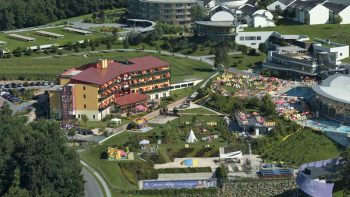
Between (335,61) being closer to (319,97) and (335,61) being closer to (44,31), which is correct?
(319,97)

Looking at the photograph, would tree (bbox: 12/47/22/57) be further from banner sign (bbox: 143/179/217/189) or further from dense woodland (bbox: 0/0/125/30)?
banner sign (bbox: 143/179/217/189)

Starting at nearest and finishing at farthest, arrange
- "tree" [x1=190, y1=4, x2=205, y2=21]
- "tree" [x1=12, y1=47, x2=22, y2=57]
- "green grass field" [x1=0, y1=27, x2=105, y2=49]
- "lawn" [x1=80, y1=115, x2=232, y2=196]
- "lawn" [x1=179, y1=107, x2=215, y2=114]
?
"lawn" [x1=80, y1=115, x2=232, y2=196] → "lawn" [x1=179, y1=107, x2=215, y2=114] → "tree" [x1=12, y1=47, x2=22, y2=57] → "green grass field" [x1=0, y1=27, x2=105, y2=49] → "tree" [x1=190, y1=4, x2=205, y2=21]

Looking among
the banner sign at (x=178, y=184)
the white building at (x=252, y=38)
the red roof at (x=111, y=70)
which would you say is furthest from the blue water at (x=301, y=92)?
the banner sign at (x=178, y=184)

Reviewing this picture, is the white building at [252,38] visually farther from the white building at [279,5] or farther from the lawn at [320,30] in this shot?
the white building at [279,5]

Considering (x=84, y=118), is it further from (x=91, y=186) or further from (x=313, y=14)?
(x=313, y=14)

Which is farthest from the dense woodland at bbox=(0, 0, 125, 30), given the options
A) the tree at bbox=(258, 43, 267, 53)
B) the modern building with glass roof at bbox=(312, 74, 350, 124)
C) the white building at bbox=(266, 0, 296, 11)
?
the modern building with glass roof at bbox=(312, 74, 350, 124)

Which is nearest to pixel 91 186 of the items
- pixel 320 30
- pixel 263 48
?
pixel 263 48
